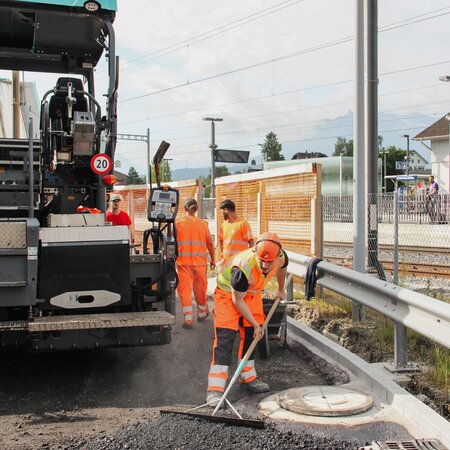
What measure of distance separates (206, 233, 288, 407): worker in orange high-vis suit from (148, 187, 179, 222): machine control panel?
58.5 inches

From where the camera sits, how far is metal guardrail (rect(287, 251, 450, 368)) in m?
4.16

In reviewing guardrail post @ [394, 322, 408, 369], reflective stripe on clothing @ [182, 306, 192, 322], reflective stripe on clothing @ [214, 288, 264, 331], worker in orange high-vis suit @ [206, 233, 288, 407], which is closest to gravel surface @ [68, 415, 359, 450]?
worker in orange high-vis suit @ [206, 233, 288, 407]

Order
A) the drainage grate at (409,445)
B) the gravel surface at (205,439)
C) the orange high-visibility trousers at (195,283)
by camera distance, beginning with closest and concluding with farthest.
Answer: the drainage grate at (409,445) → the gravel surface at (205,439) → the orange high-visibility trousers at (195,283)

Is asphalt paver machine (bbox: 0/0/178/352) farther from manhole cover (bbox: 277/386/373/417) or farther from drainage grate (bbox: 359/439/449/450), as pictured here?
drainage grate (bbox: 359/439/449/450)

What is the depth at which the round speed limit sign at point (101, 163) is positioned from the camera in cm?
601

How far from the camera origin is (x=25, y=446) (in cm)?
400

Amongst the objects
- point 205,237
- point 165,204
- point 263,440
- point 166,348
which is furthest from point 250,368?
point 205,237

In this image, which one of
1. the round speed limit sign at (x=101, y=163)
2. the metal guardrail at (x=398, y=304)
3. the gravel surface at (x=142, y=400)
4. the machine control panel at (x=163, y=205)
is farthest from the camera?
the machine control panel at (x=163, y=205)

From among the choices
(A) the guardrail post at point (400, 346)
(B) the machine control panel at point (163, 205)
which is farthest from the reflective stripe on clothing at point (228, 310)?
(B) the machine control panel at point (163, 205)

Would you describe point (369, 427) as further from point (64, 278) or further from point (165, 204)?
point (165, 204)

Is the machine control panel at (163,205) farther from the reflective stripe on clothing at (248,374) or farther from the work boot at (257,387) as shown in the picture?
the work boot at (257,387)

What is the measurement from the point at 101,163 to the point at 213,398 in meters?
2.60

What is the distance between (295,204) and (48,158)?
15.3 ft

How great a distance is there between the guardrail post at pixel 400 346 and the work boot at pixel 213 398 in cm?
151
